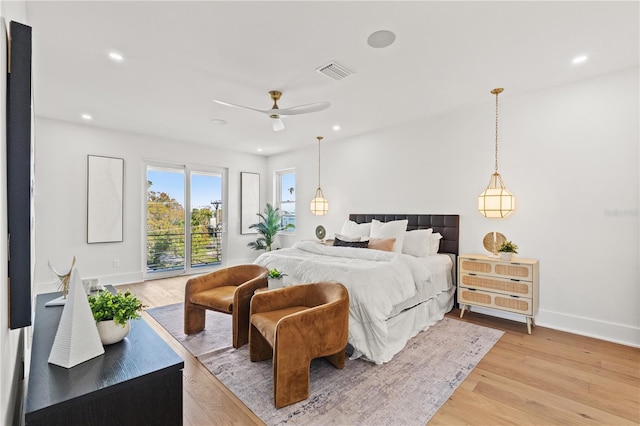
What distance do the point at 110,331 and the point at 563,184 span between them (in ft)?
13.8

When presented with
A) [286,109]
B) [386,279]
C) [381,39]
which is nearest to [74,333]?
[386,279]

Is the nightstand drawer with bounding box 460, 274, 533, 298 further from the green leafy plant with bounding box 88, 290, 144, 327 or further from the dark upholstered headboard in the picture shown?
the green leafy plant with bounding box 88, 290, 144, 327

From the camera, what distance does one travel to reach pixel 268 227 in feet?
22.1

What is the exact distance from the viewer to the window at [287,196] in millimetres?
6898

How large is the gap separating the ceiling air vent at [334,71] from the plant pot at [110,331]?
2601 mm

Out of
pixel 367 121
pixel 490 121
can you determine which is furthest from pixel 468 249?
pixel 367 121

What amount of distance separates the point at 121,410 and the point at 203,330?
2.23m

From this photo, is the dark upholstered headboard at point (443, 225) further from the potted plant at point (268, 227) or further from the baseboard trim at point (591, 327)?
the potted plant at point (268, 227)

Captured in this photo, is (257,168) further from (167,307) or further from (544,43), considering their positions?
(544,43)

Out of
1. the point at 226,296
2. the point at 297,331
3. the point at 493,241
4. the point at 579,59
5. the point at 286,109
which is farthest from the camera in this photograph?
the point at 493,241

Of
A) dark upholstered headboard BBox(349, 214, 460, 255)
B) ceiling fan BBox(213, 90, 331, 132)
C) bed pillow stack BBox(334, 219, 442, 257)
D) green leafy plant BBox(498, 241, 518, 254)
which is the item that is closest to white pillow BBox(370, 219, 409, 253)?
bed pillow stack BBox(334, 219, 442, 257)

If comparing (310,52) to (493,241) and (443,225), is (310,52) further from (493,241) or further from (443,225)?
(493,241)

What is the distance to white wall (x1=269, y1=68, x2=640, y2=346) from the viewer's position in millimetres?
3061

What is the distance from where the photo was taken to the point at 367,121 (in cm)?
473
